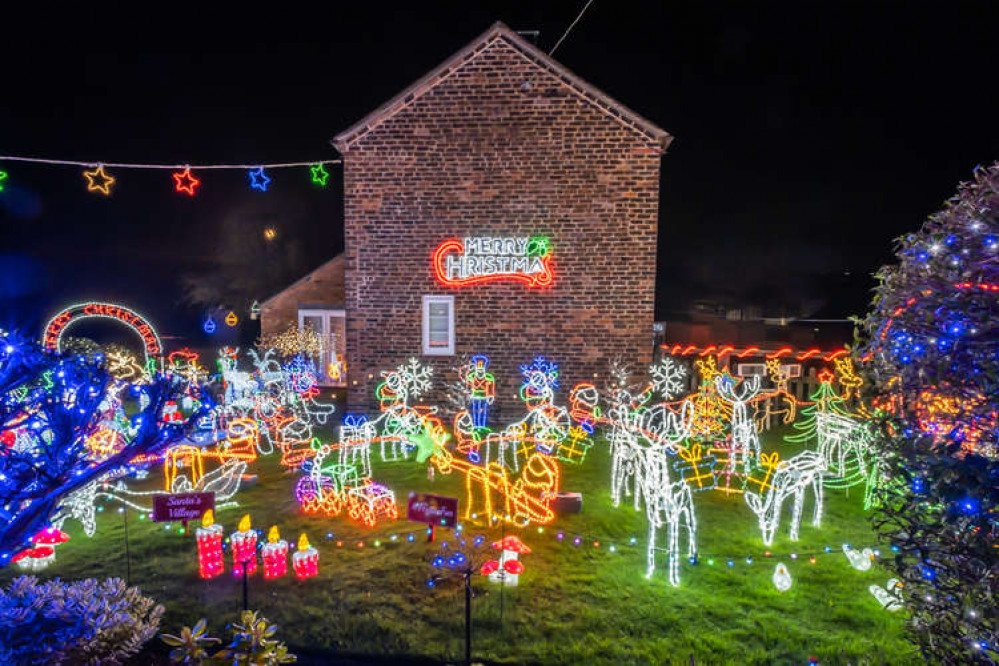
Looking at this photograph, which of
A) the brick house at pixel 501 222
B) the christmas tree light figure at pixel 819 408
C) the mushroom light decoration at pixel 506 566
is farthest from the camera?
the brick house at pixel 501 222

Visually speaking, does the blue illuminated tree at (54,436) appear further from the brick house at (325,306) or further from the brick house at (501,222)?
the brick house at (325,306)

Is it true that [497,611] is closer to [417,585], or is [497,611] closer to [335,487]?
[417,585]

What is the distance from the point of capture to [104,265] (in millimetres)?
24781

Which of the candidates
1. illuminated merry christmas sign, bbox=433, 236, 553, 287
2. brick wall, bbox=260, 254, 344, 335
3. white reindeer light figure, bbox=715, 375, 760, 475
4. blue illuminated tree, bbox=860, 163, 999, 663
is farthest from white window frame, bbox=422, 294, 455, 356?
blue illuminated tree, bbox=860, 163, 999, 663

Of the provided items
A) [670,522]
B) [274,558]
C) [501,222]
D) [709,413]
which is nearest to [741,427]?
[709,413]

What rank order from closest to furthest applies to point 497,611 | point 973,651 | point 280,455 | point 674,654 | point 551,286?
point 973,651, point 674,654, point 497,611, point 280,455, point 551,286

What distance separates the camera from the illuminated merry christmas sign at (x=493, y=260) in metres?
10.2

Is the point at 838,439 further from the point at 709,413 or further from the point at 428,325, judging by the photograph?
the point at 428,325

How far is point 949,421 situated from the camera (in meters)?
2.62

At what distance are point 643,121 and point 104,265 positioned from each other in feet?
86.9

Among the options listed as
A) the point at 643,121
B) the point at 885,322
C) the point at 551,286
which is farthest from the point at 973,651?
the point at 643,121

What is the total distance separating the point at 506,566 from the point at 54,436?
11.4ft

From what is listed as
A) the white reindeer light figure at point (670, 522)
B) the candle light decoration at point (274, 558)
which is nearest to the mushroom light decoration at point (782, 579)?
the white reindeer light figure at point (670, 522)

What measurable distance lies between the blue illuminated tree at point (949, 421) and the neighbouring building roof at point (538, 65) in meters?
7.60
